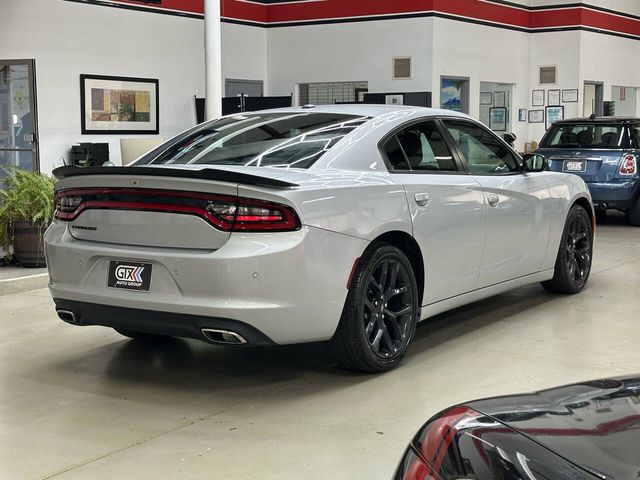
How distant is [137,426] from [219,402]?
1.60 ft

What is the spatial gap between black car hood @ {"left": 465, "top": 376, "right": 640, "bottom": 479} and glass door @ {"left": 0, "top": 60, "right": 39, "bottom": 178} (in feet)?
38.0

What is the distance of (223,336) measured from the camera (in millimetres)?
4234

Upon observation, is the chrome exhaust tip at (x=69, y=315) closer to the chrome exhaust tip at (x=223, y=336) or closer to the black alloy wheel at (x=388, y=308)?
the chrome exhaust tip at (x=223, y=336)

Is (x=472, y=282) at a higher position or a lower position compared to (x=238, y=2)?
lower

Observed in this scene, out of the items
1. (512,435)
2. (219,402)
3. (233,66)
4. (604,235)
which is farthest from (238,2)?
(512,435)

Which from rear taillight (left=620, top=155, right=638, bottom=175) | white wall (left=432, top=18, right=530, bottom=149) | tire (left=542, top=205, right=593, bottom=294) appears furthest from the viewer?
white wall (left=432, top=18, right=530, bottom=149)

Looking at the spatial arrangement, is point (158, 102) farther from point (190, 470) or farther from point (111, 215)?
point (190, 470)

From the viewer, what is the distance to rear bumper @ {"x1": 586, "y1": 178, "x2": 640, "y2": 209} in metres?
11.5

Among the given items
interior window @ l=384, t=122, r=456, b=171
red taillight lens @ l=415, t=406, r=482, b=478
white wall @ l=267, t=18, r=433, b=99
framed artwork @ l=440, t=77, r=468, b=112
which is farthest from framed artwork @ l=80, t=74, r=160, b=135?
red taillight lens @ l=415, t=406, r=482, b=478

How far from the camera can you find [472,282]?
18.2 ft

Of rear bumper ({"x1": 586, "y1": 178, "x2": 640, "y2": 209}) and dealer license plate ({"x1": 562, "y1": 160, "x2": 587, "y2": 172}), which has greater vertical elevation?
dealer license plate ({"x1": 562, "y1": 160, "x2": 587, "y2": 172})

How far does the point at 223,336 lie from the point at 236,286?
26 centimetres

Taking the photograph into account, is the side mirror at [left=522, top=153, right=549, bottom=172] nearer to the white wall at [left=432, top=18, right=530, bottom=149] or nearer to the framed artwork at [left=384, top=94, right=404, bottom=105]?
the framed artwork at [left=384, top=94, right=404, bottom=105]

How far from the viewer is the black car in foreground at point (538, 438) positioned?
165 cm
